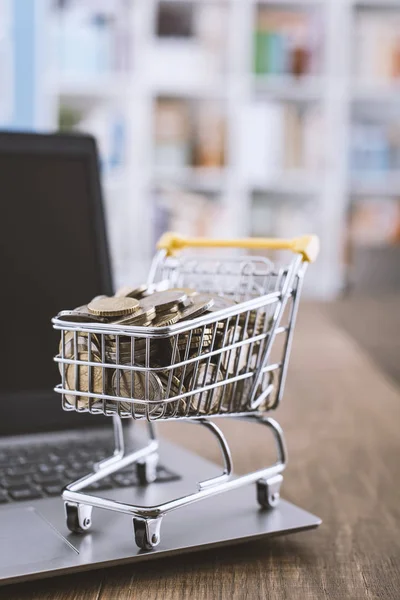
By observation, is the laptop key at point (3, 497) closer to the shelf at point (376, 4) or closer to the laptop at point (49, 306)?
the laptop at point (49, 306)

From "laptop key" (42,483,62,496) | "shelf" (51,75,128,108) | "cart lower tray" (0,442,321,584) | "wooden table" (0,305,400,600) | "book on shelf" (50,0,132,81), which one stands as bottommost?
"wooden table" (0,305,400,600)

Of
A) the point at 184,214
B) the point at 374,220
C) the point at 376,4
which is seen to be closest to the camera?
the point at 184,214

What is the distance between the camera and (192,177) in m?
3.75

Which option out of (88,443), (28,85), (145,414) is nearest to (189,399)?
(145,414)

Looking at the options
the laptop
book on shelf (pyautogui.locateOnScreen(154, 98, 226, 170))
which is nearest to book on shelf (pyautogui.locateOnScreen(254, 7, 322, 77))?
book on shelf (pyautogui.locateOnScreen(154, 98, 226, 170))

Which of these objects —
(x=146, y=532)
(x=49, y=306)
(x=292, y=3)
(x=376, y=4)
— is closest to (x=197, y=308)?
(x=146, y=532)

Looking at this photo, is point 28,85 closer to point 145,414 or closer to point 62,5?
point 62,5

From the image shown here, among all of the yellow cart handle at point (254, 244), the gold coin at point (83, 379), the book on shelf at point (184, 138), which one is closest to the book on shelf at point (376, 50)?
the book on shelf at point (184, 138)

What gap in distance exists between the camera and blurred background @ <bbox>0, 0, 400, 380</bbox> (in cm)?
359

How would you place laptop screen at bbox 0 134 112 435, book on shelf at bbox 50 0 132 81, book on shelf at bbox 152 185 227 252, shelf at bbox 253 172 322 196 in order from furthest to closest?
1. shelf at bbox 253 172 322 196
2. book on shelf at bbox 152 185 227 252
3. book on shelf at bbox 50 0 132 81
4. laptop screen at bbox 0 134 112 435

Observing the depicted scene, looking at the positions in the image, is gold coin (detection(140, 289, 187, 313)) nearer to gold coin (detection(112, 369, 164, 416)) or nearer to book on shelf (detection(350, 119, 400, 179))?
gold coin (detection(112, 369, 164, 416))

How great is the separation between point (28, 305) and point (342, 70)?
10.4 feet

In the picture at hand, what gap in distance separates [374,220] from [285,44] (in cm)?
95

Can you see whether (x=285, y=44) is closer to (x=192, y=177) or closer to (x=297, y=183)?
(x=297, y=183)
